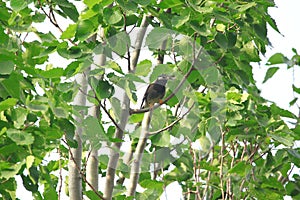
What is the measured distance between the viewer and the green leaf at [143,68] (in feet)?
9.87

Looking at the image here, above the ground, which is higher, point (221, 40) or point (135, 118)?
point (221, 40)

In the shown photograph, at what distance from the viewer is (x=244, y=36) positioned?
359 cm

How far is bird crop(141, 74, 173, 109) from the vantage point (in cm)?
302

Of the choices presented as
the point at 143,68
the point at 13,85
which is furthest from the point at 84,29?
the point at 13,85

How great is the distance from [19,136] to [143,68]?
0.72 m

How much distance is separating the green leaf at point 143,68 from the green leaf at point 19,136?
649 millimetres

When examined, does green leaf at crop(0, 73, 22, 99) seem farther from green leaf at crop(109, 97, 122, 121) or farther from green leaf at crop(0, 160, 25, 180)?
green leaf at crop(109, 97, 122, 121)

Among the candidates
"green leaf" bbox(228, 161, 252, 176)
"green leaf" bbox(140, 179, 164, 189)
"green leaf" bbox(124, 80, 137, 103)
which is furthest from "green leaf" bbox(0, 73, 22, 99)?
"green leaf" bbox(228, 161, 252, 176)

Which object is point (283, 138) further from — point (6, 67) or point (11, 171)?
point (6, 67)

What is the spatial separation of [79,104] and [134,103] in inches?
13.4

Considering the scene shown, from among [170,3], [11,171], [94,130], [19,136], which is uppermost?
[170,3]

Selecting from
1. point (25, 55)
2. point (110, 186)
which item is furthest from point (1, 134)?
point (110, 186)

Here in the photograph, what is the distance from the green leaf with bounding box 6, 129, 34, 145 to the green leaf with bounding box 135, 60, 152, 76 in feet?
2.13

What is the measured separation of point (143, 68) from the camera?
9.89ft
